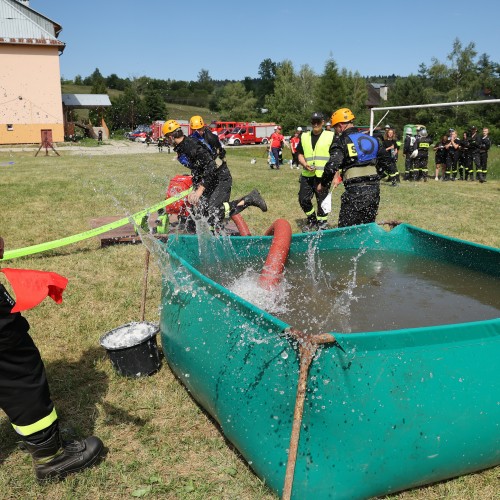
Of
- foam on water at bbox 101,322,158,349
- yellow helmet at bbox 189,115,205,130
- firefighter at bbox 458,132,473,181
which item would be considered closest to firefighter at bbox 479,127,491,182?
firefighter at bbox 458,132,473,181

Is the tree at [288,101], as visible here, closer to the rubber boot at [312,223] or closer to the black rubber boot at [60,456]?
the rubber boot at [312,223]

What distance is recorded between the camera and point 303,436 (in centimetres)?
251

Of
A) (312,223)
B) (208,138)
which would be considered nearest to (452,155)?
(312,223)

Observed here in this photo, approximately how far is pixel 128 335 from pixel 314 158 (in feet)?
15.9

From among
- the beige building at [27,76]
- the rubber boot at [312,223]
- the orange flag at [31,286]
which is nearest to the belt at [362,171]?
the rubber boot at [312,223]

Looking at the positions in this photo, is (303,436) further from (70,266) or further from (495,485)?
(70,266)

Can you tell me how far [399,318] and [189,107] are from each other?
332 feet

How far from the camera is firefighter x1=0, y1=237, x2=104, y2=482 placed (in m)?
2.70

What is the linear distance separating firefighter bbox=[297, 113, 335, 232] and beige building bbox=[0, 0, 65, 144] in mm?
33668

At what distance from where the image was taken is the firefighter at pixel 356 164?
20.3ft

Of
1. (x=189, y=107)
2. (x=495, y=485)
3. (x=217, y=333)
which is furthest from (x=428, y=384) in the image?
(x=189, y=107)

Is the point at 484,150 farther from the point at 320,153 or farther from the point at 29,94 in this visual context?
the point at 29,94

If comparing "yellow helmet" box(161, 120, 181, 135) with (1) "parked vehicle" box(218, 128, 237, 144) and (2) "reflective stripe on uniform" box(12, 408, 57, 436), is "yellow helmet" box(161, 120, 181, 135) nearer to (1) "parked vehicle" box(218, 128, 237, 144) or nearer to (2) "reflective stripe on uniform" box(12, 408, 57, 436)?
(2) "reflective stripe on uniform" box(12, 408, 57, 436)

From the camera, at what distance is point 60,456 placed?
3.01 metres
